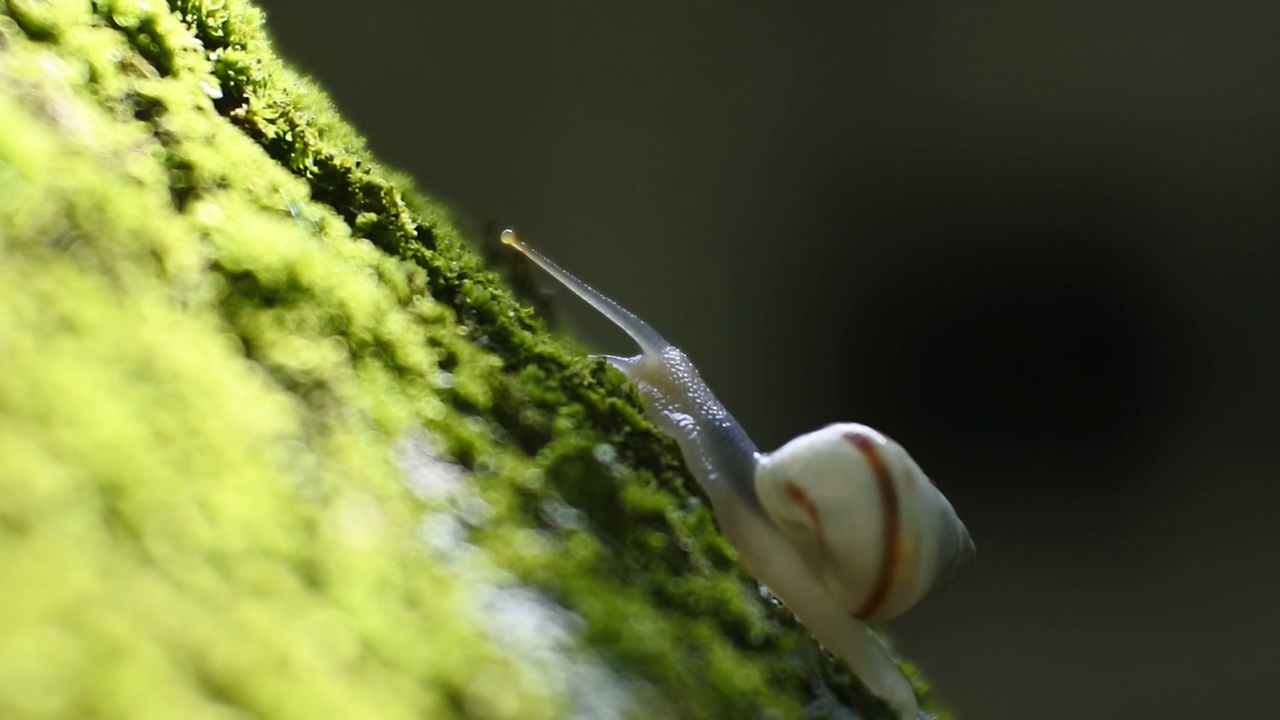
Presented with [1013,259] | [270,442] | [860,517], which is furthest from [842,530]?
[1013,259]

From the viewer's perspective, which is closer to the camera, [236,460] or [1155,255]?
[236,460]

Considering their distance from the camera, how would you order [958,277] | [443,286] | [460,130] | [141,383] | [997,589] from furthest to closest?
[997,589], [958,277], [460,130], [443,286], [141,383]

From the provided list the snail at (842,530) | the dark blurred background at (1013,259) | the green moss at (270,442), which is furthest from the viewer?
the dark blurred background at (1013,259)

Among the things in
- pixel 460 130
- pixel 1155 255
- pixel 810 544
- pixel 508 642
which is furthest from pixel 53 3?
pixel 1155 255

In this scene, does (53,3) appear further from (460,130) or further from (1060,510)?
(1060,510)

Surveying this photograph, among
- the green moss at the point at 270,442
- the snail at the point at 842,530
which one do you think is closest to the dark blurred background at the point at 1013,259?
the snail at the point at 842,530

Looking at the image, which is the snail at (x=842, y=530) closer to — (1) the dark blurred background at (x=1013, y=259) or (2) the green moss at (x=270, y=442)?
(2) the green moss at (x=270, y=442)

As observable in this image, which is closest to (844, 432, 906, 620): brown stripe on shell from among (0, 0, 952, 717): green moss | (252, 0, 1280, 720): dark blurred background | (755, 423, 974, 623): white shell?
(755, 423, 974, 623): white shell
